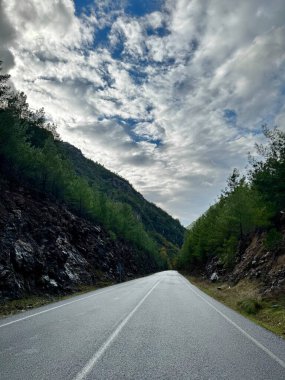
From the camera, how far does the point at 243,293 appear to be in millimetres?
21719

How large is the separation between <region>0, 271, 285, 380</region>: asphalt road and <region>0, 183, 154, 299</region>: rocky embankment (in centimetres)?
889

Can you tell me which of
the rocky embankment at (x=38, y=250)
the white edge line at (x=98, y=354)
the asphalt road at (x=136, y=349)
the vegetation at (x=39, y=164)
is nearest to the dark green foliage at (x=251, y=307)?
the asphalt road at (x=136, y=349)

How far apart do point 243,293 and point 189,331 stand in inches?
529

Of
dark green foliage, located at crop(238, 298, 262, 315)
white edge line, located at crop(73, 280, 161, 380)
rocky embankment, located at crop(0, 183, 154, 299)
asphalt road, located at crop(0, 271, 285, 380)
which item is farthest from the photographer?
rocky embankment, located at crop(0, 183, 154, 299)

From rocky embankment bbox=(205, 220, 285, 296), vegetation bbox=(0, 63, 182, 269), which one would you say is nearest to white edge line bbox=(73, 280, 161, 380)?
rocky embankment bbox=(205, 220, 285, 296)

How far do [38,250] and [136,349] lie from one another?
742 inches

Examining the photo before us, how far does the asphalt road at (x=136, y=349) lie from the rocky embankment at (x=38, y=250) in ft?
29.2

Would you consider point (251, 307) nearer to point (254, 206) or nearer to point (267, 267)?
point (267, 267)

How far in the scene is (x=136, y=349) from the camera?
7301 mm

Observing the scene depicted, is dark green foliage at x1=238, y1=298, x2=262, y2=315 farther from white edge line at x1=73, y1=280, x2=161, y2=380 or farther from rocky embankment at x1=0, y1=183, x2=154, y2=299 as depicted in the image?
rocky embankment at x1=0, y1=183, x2=154, y2=299

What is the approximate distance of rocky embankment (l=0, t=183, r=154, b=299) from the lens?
65.9 feet

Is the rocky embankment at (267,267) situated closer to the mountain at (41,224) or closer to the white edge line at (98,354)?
the white edge line at (98,354)

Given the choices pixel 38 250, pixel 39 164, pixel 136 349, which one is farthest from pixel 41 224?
pixel 136 349

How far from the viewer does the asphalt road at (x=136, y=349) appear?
5.62m
